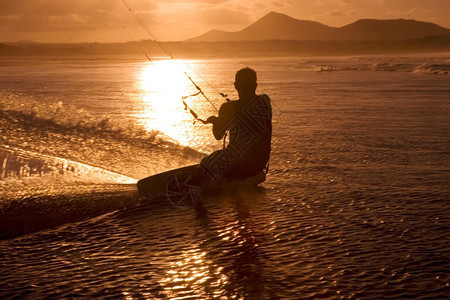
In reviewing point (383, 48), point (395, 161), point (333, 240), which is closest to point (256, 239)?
point (333, 240)

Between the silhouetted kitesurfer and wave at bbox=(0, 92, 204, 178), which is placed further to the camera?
wave at bbox=(0, 92, 204, 178)

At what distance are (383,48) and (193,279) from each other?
388 feet

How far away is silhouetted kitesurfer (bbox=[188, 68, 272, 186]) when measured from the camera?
716 cm

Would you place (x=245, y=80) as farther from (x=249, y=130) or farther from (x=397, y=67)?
(x=397, y=67)

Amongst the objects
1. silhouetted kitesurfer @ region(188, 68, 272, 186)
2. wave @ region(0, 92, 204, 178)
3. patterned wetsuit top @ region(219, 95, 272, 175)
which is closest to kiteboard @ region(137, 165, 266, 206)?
silhouetted kitesurfer @ region(188, 68, 272, 186)

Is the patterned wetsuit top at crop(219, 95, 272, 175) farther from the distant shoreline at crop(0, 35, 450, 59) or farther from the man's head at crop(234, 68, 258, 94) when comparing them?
the distant shoreline at crop(0, 35, 450, 59)

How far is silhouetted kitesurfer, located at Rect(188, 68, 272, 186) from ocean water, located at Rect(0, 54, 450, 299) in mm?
411

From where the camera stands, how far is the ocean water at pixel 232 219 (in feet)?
16.0

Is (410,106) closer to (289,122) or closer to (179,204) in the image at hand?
(289,122)

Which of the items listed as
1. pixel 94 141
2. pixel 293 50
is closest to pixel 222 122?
pixel 94 141

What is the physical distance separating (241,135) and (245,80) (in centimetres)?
72

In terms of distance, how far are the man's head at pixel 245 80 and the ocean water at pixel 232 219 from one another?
85cm

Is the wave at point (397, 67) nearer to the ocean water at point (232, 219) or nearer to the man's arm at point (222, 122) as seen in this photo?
the ocean water at point (232, 219)

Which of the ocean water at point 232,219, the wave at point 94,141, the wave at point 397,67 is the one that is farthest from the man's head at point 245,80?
the wave at point 397,67
